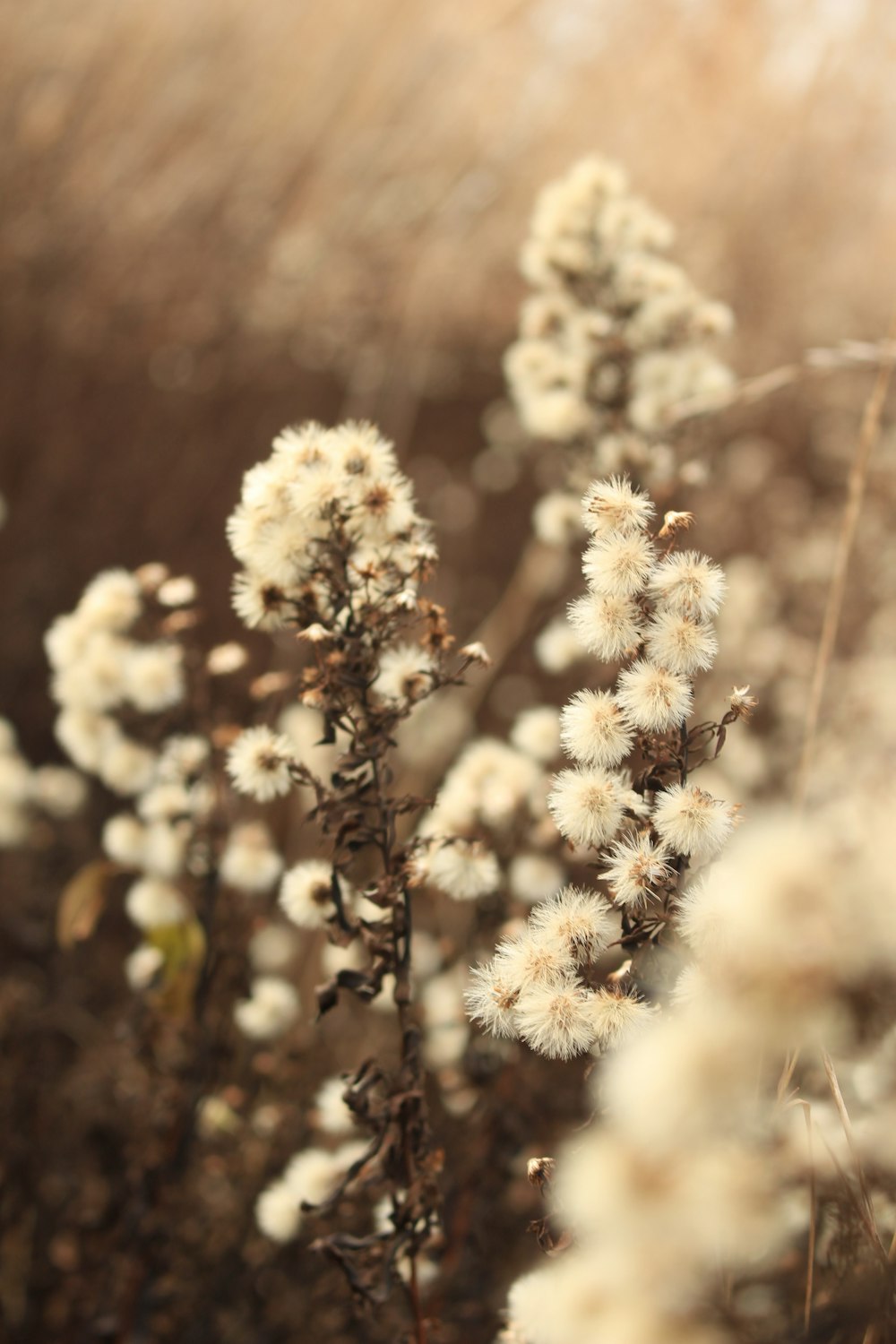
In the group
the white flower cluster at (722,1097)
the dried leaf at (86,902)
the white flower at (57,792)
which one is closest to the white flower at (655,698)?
the white flower cluster at (722,1097)

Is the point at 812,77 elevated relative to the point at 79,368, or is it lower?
lower

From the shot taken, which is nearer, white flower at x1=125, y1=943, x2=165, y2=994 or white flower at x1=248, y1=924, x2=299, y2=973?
white flower at x1=125, y1=943, x2=165, y2=994

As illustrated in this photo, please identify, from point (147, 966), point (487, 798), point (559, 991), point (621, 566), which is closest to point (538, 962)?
point (559, 991)

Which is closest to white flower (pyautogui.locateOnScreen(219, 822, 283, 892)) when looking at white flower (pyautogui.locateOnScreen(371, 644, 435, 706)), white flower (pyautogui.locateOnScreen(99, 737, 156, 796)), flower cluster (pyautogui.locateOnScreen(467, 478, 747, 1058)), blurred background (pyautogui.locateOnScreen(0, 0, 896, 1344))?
white flower (pyautogui.locateOnScreen(99, 737, 156, 796))

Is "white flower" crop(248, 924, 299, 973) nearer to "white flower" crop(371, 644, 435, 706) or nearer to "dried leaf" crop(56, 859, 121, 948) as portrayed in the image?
"dried leaf" crop(56, 859, 121, 948)

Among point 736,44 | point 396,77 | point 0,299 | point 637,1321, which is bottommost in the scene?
point 637,1321

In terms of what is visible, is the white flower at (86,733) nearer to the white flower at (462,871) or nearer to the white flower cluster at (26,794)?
the white flower cluster at (26,794)

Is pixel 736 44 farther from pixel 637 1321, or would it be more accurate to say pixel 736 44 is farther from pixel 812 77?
pixel 637 1321

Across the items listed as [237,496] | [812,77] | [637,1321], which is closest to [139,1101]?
[637,1321]
